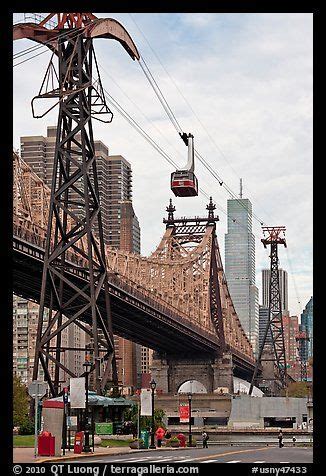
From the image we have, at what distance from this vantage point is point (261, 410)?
370 ft

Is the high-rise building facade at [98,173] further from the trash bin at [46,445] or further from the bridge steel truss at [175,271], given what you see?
the trash bin at [46,445]

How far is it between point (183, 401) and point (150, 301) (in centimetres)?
2466

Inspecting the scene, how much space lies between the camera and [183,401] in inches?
4843

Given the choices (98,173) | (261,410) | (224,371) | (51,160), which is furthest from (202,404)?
(51,160)

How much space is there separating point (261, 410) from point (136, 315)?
21.6 metres

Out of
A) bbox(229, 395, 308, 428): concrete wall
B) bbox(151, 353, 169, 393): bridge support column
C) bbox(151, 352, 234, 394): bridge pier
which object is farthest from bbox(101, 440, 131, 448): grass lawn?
bbox(151, 353, 169, 393): bridge support column

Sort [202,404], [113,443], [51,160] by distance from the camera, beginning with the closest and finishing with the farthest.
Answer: [113,443] → [202,404] → [51,160]

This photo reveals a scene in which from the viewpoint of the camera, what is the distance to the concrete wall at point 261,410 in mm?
110625

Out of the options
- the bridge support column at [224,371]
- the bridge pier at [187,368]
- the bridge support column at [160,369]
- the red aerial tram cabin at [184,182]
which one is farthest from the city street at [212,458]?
the bridge support column at [160,369]

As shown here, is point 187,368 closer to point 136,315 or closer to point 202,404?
point 202,404

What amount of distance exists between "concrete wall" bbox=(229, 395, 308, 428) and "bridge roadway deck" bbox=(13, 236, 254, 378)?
10.5 m

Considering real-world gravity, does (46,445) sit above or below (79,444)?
above
